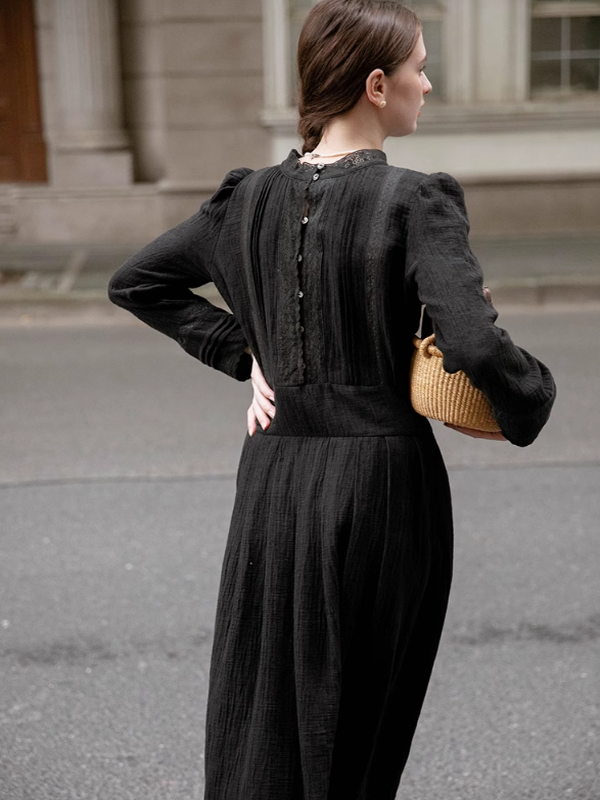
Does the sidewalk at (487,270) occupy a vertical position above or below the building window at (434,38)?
below

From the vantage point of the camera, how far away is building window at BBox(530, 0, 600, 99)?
41.9ft

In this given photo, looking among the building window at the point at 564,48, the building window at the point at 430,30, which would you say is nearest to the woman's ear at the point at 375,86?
the building window at the point at 430,30

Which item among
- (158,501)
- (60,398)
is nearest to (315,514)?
(158,501)

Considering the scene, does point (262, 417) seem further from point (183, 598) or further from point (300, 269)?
point (183, 598)

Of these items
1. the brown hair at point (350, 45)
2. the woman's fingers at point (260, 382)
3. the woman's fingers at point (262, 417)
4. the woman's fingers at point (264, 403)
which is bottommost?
the woman's fingers at point (262, 417)

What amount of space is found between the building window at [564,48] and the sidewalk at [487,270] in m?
1.60

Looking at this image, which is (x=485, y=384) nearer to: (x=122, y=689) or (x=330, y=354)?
(x=330, y=354)

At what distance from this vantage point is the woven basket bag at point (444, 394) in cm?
207

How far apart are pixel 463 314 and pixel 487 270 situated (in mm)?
9156

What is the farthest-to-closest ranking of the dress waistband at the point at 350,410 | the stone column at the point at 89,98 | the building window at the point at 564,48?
the stone column at the point at 89,98 → the building window at the point at 564,48 → the dress waistband at the point at 350,410

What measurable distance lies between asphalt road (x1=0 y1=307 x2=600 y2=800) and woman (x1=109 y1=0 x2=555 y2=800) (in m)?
1.03

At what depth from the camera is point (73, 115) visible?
1325cm

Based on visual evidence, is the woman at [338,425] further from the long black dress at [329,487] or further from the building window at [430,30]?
the building window at [430,30]

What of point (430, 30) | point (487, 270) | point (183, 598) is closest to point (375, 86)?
point (183, 598)
